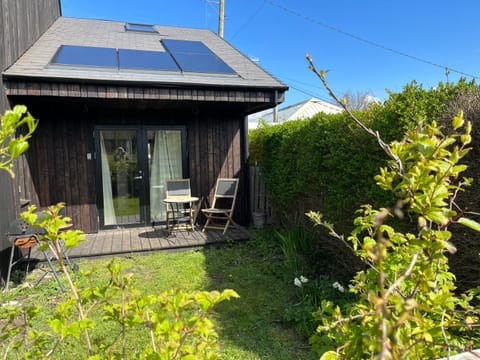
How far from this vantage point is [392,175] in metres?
1.03

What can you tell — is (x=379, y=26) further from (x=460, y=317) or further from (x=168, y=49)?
(x=460, y=317)

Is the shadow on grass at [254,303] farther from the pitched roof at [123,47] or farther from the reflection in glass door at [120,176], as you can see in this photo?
the pitched roof at [123,47]

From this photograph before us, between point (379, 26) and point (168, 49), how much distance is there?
1694cm

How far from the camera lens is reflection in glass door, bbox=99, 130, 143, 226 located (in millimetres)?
5855

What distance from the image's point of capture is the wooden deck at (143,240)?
4.75 metres

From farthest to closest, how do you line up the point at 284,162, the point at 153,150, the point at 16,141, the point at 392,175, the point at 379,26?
the point at 379,26 < the point at 153,150 < the point at 284,162 < the point at 392,175 < the point at 16,141

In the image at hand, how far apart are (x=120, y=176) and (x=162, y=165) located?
0.79 metres

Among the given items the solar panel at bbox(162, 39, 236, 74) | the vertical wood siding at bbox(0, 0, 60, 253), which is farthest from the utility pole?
the vertical wood siding at bbox(0, 0, 60, 253)

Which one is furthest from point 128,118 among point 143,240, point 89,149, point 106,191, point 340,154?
point 340,154

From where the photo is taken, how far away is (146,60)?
543 centimetres

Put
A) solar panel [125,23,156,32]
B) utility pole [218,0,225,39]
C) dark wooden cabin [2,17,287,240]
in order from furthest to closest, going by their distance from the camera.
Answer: utility pole [218,0,225,39]
solar panel [125,23,156,32]
dark wooden cabin [2,17,287,240]

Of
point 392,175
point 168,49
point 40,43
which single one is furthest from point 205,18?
point 392,175

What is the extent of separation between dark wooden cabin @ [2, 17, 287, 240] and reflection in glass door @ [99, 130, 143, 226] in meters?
0.02

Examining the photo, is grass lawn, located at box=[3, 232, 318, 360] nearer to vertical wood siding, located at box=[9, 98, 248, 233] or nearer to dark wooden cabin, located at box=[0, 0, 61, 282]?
dark wooden cabin, located at box=[0, 0, 61, 282]
